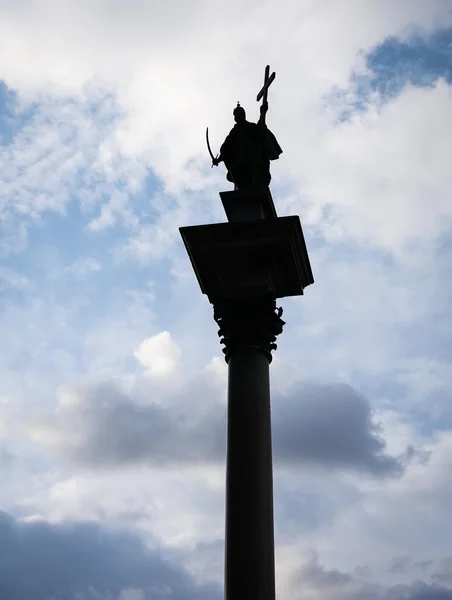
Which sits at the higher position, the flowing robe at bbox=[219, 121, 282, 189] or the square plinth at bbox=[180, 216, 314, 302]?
the flowing robe at bbox=[219, 121, 282, 189]

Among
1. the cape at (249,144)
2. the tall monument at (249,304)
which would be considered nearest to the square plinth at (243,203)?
the tall monument at (249,304)

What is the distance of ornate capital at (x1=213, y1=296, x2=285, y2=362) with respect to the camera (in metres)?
16.8

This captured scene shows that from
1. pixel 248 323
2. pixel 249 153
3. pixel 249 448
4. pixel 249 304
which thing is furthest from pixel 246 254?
pixel 249 448

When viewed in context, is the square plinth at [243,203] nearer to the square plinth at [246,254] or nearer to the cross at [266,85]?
the square plinth at [246,254]

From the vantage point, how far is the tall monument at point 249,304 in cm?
1484

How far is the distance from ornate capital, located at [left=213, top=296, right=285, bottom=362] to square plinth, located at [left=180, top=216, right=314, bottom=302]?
240 millimetres

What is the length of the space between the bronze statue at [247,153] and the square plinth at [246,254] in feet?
6.97

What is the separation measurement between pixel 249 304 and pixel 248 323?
465mm

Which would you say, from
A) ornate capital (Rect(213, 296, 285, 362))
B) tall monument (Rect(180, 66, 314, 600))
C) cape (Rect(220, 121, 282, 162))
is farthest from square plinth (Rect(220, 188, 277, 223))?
ornate capital (Rect(213, 296, 285, 362))

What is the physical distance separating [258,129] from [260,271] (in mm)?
4000

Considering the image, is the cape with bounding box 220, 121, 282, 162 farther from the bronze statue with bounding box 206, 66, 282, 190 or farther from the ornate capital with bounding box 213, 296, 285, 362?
the ornate capital with bounding box 213, 296, 285, 362

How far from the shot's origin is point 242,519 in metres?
15.0

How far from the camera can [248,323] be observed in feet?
55.8

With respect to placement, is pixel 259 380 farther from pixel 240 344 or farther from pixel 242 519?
pixel 242 519
